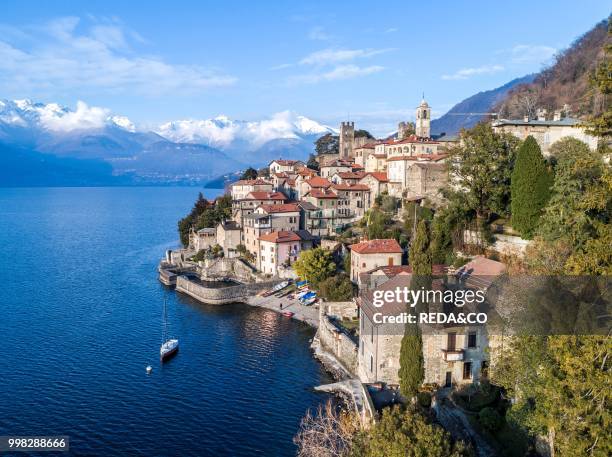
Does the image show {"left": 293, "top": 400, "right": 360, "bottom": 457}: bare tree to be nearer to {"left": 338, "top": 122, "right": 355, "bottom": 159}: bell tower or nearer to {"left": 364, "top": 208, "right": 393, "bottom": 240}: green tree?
{"left": 364, "top": 208, "right": 393, "bottom": 240}: green tree

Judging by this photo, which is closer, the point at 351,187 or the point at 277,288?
the point at 277,288

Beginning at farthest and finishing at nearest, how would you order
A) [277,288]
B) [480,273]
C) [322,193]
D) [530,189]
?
[322,193]
[277,288]
[530,189]
[480,273]

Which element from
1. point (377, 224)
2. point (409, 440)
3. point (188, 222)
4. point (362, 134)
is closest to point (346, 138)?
point (362, 134)

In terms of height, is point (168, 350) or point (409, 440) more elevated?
point (409, 440)

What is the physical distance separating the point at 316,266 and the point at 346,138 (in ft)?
190

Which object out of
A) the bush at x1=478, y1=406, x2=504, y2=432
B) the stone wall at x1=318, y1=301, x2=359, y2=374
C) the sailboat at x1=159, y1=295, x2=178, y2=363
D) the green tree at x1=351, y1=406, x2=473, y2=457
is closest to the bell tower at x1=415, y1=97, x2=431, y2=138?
the stone wall at x1=318, y1=301, x2=359, y2=374

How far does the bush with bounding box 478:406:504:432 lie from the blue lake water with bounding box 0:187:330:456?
10.3 meters

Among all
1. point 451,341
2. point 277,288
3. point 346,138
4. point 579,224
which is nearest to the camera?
point 579,224

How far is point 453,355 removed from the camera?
28.0 metres

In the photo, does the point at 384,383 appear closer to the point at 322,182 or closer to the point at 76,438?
the point at 76,438

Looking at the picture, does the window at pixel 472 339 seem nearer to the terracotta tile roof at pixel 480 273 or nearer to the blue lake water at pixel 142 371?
the terracotta tile roof at pixel 480 273

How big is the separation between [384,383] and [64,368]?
81.2 ft

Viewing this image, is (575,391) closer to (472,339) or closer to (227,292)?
(472,339)

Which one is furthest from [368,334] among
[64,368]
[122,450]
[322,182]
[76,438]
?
[322,182]
